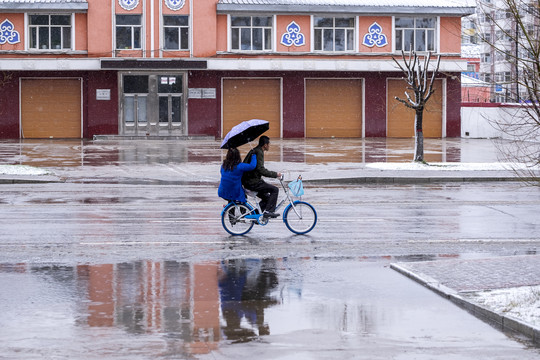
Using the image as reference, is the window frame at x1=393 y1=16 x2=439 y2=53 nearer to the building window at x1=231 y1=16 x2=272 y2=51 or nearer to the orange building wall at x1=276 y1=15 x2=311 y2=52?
the orange building wall at x1=276 y1=15 x2=311 y2=52

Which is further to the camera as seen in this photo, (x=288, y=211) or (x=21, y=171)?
(x=21, y=171)

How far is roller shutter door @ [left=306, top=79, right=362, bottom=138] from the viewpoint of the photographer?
5444 centimetres

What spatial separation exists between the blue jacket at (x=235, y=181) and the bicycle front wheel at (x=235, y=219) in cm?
15

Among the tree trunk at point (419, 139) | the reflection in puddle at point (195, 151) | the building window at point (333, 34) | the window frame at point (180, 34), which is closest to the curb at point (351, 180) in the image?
the tree trunk at point (419, 139)

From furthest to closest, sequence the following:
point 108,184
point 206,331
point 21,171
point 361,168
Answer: point 361,168 → point 21,171 → point 108,184 → point 206,331

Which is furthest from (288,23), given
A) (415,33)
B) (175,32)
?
(415,33)

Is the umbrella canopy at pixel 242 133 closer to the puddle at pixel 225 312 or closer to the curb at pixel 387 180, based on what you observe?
the puddle at pixel 225 312

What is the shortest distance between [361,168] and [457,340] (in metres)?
22.5

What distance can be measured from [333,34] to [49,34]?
1642cm

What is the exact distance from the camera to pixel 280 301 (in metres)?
9.82

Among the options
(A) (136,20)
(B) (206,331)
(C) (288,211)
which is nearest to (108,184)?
(C) (288,211)

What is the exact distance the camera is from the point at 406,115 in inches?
2172

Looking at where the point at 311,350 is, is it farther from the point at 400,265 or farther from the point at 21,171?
the point at 21,171

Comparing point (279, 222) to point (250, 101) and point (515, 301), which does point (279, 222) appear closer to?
point (515, 301)
